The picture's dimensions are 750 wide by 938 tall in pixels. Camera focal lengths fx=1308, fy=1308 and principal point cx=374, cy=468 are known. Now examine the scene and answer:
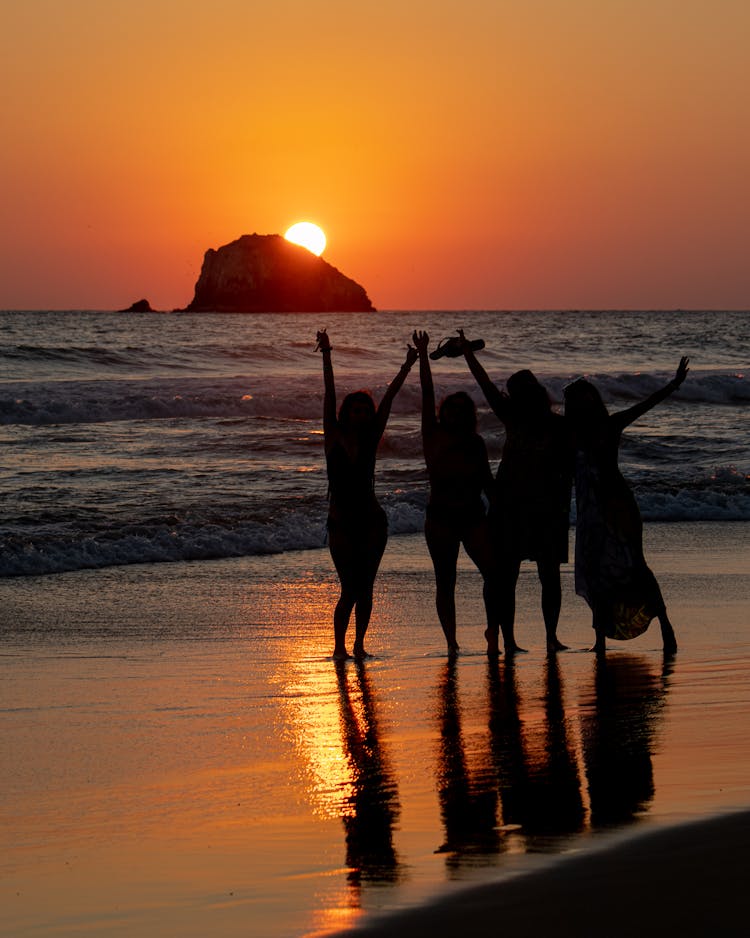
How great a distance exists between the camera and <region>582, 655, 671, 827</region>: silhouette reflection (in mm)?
4449

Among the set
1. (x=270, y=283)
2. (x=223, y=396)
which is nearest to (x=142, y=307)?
(x=270, y=283)

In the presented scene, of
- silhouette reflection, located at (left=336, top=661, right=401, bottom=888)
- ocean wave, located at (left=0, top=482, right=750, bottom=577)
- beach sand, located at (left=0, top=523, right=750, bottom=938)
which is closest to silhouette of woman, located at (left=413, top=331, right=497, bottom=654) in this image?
beach sand, located at (left=0, top=523, right=750, bottom=938)

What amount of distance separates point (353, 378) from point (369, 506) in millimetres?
30771

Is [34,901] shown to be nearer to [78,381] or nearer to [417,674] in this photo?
[417,674]

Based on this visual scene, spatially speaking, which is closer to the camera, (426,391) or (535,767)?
(535,767)

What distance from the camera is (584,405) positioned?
7.22 meters

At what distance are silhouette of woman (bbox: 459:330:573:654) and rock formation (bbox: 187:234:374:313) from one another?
133384 millimetres

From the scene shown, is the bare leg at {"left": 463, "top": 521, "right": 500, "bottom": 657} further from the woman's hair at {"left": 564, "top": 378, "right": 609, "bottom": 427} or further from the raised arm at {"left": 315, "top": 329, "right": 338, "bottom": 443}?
the raised arm at {"left": 315, "top": 329, "right": 338, "bottom": 443}

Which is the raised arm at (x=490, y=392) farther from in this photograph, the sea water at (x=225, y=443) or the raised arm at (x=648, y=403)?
the sea water at (x=225, y=443)

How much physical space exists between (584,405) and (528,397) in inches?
12.5

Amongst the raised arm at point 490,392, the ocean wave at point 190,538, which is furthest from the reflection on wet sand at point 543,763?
the ocean wave at point 190,538

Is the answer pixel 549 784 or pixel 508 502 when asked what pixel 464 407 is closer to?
pixel 508 502

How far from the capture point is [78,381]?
3341 centimetres

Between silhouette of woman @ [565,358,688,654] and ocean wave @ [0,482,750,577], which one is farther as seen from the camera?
ocean wave @ [0,482,750,577]
